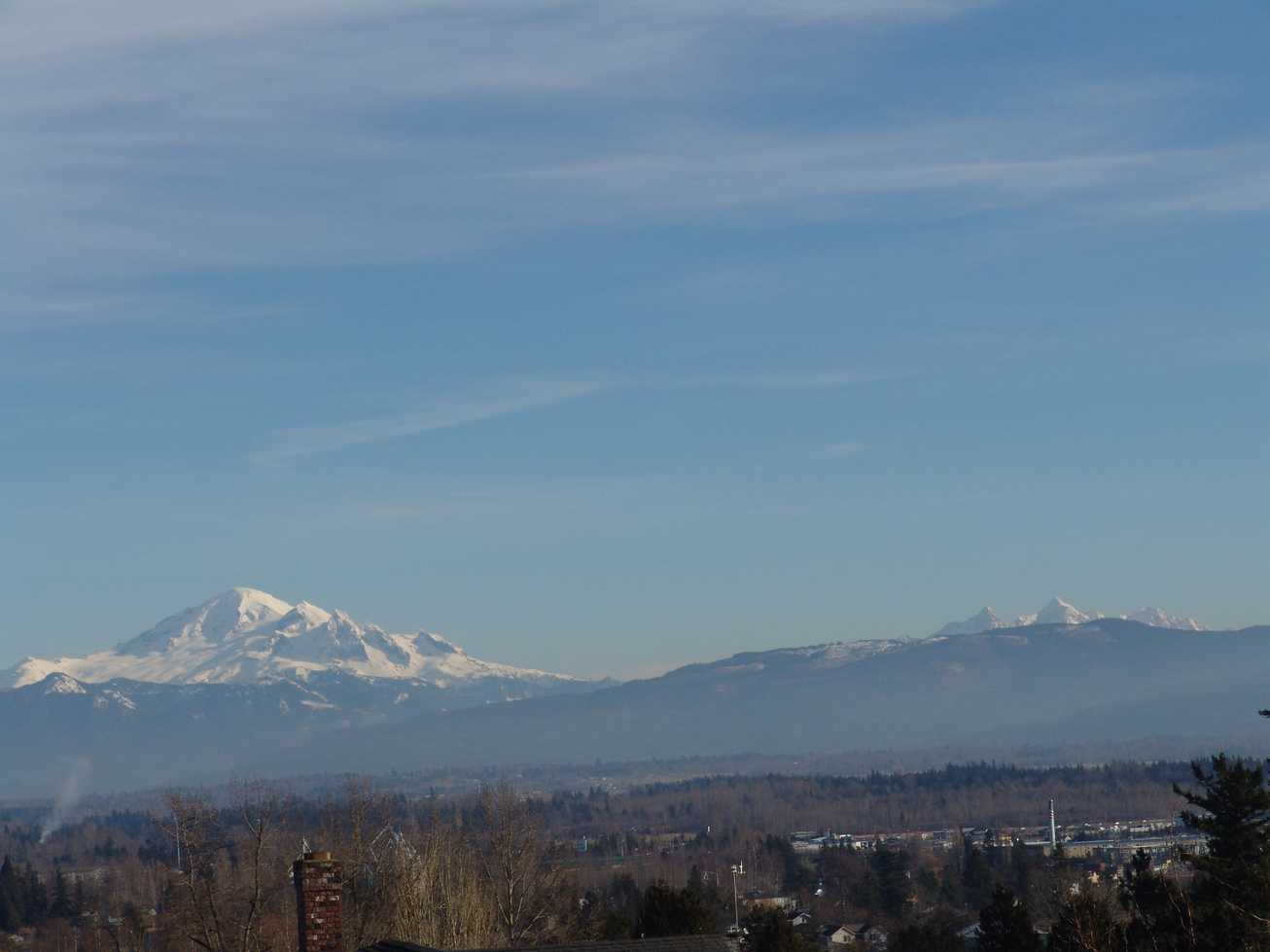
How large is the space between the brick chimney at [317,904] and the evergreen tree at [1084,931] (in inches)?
446

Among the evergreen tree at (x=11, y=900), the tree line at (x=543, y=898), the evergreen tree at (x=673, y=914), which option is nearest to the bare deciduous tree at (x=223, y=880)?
the tree line at (x=543, y=898)

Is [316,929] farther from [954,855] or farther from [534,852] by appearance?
[954,855]

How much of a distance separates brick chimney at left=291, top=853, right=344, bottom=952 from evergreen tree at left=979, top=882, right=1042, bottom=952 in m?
23.7

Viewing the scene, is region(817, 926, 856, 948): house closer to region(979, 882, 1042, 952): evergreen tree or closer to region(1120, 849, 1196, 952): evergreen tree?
→ region(1120, 849, 1196, 952): evergreen tree

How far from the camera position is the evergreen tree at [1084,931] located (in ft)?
67.3

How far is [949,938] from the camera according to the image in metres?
60.0

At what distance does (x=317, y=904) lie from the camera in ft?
83.3

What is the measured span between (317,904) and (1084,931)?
11.8 m

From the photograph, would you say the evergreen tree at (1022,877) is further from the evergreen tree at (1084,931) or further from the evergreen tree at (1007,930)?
the evergreen tree at (1084,931)

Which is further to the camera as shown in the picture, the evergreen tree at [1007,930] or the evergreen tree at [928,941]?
the evergreen tree at [928,941]

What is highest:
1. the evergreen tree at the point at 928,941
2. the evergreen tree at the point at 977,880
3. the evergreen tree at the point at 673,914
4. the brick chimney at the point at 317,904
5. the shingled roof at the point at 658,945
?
the brick chimney at the point at 317,904

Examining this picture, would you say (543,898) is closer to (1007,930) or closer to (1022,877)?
(1007,930)

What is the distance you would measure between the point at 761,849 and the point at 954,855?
23431 millimetres

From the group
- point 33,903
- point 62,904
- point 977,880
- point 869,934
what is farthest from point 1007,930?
point 33,903
